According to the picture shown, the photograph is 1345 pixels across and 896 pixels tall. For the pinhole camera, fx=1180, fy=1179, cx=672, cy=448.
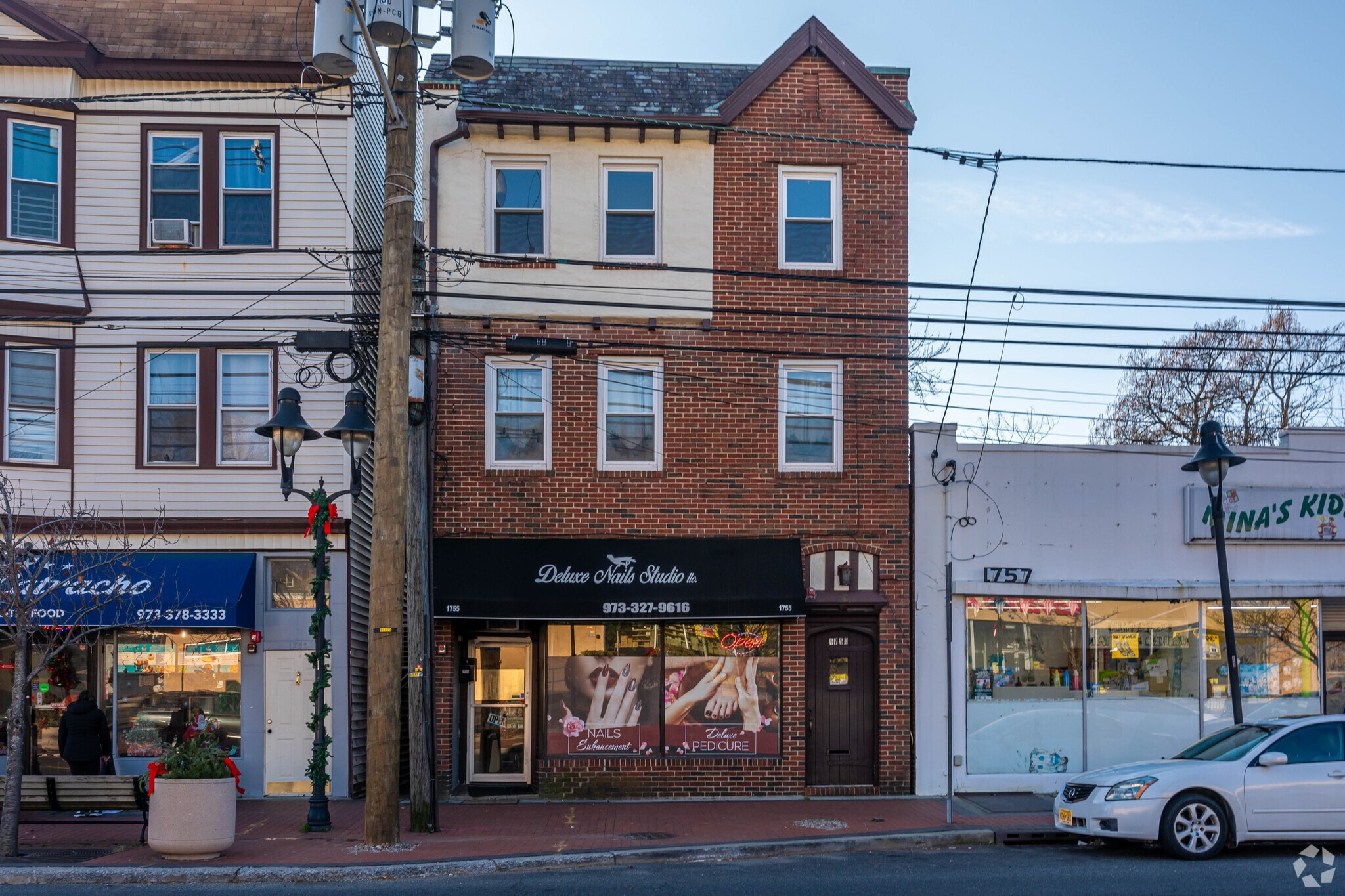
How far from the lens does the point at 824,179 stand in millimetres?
17375

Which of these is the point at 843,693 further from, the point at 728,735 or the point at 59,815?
the point at 59,815

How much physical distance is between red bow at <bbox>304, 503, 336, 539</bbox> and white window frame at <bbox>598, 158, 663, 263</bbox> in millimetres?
5210

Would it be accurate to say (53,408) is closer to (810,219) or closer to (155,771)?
(155,771)

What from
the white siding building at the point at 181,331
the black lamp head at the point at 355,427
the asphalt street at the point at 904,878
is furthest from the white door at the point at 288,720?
the asphalt street at the point at 904,878

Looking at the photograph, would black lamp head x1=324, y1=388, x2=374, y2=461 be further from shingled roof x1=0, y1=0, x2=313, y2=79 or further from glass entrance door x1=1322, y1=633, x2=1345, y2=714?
glass entrance door x1=1322, y1=633, x2=1345, y2=714

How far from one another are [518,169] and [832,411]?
5.74 m

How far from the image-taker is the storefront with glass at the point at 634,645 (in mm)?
16094

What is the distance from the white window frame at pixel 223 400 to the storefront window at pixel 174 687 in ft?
7.81

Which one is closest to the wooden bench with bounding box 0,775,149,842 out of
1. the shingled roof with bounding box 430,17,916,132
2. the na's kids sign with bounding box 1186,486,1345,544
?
the shingled roof with bounding box 430,17,916,132

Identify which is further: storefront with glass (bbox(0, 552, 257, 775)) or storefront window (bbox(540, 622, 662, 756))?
storefront window (bbox(540, 622, 662, 756))

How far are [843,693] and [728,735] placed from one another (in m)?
1.75

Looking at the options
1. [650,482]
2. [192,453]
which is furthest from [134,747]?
[650,482]

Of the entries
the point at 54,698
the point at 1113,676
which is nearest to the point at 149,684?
the point at 54,698

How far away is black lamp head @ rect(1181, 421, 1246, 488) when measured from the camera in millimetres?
14383
